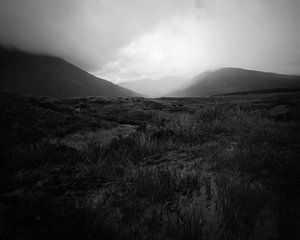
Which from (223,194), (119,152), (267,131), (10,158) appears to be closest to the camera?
(223,194)

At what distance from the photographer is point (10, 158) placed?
454 centimetres

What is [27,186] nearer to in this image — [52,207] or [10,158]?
[52,207]

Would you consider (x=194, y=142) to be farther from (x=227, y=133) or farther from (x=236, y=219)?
(x=236, y=219)

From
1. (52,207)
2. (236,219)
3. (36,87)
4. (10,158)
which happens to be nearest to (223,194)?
(236,219)

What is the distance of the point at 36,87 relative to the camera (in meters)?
159

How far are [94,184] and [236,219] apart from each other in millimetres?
2537

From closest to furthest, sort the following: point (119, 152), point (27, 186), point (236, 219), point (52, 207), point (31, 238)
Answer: point (31, 238) → point (236, 219) → point (52, 207) → point (27, 186) → point (119, 152)

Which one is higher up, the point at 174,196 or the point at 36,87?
the point at 36,87

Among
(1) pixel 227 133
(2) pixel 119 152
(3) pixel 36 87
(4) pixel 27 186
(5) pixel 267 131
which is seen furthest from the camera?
(3) pixel 36 87

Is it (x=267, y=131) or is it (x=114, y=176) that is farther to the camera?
(x=267, y=131)

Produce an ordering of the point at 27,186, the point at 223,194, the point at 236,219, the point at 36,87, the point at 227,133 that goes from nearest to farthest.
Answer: the point at 236,219 → the point at 223,194 → the point at 27,186 → the point at 227,133 → the point at 36,87

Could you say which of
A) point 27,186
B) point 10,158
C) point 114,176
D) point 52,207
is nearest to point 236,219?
point 114,176

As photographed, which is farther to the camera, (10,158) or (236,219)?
(10,158)

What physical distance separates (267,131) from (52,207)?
6.30 meters
